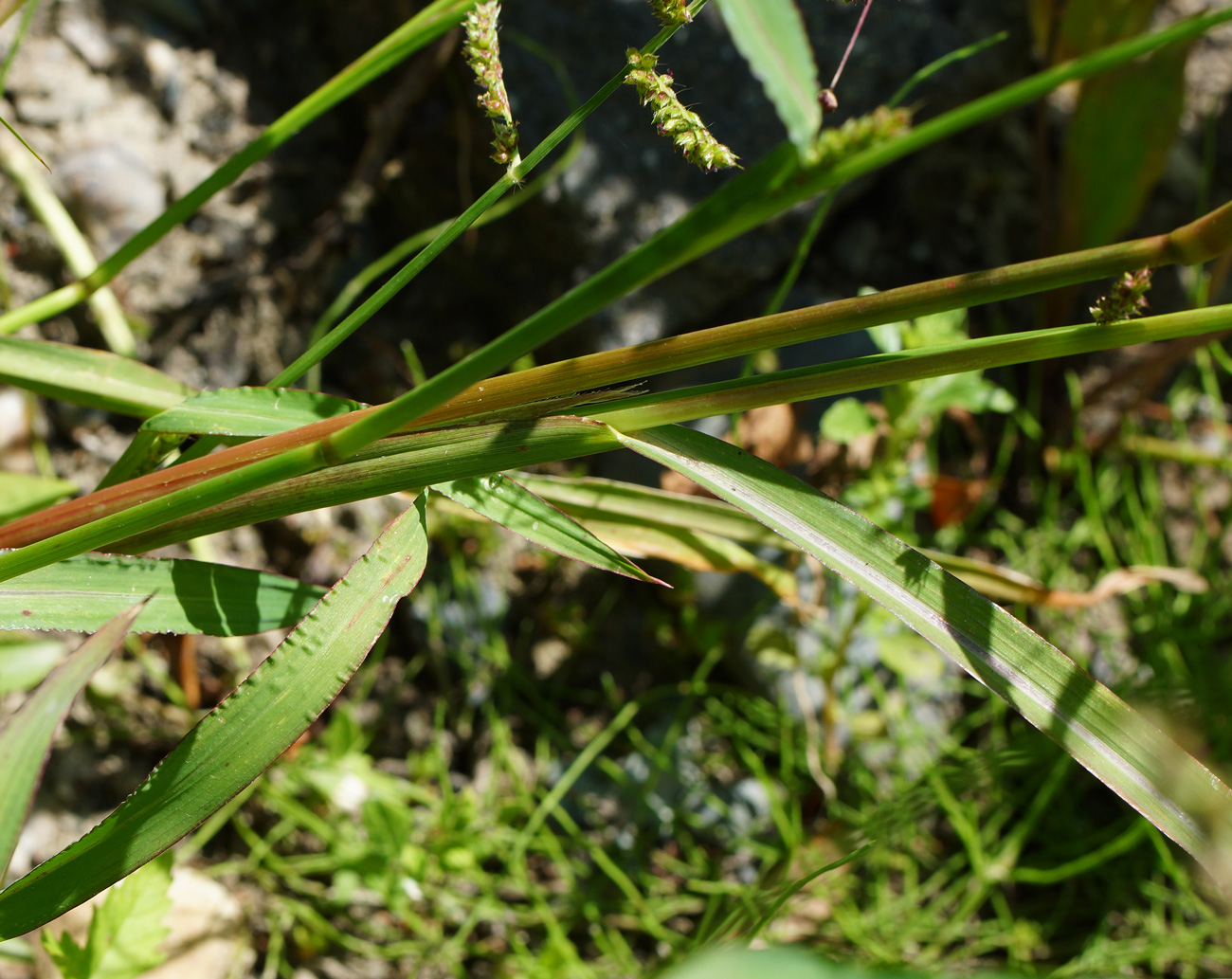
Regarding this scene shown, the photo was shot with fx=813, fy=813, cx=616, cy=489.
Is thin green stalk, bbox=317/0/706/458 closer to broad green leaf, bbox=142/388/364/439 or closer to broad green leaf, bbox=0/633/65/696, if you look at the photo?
broad green leaf, bbox=142/388/364/439

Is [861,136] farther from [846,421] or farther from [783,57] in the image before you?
[846,421]

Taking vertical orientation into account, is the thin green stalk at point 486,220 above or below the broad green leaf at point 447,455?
above

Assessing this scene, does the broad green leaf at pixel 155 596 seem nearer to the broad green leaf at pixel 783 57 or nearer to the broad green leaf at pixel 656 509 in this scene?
the broad green leaf at pixel 656 509

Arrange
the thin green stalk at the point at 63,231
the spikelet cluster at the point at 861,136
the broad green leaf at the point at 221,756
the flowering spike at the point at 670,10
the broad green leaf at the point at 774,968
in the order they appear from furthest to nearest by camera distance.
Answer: the thin green stalk at the point at 63,231, the broad green leaf at the point at 221,756, the flowering spike at the point at 670,10, the spikelet cluster at the point at 861,136, the broad green leaf at the point at 774,968

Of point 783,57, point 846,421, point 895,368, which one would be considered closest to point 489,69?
point 783,57

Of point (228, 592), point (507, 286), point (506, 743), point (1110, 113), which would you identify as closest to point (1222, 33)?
point (1110, 113)

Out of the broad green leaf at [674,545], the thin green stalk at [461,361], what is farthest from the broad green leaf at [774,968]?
the broad green leaf at [674,545]

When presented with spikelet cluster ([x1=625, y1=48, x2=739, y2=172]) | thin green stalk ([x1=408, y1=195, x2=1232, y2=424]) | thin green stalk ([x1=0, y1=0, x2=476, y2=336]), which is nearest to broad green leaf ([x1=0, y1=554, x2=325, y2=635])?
thin green stalk ([x1=408, y1=195, x2=1232, y2=424])

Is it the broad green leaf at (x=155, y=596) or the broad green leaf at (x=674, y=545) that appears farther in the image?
the broad green leaf at (x=674, y=545)
